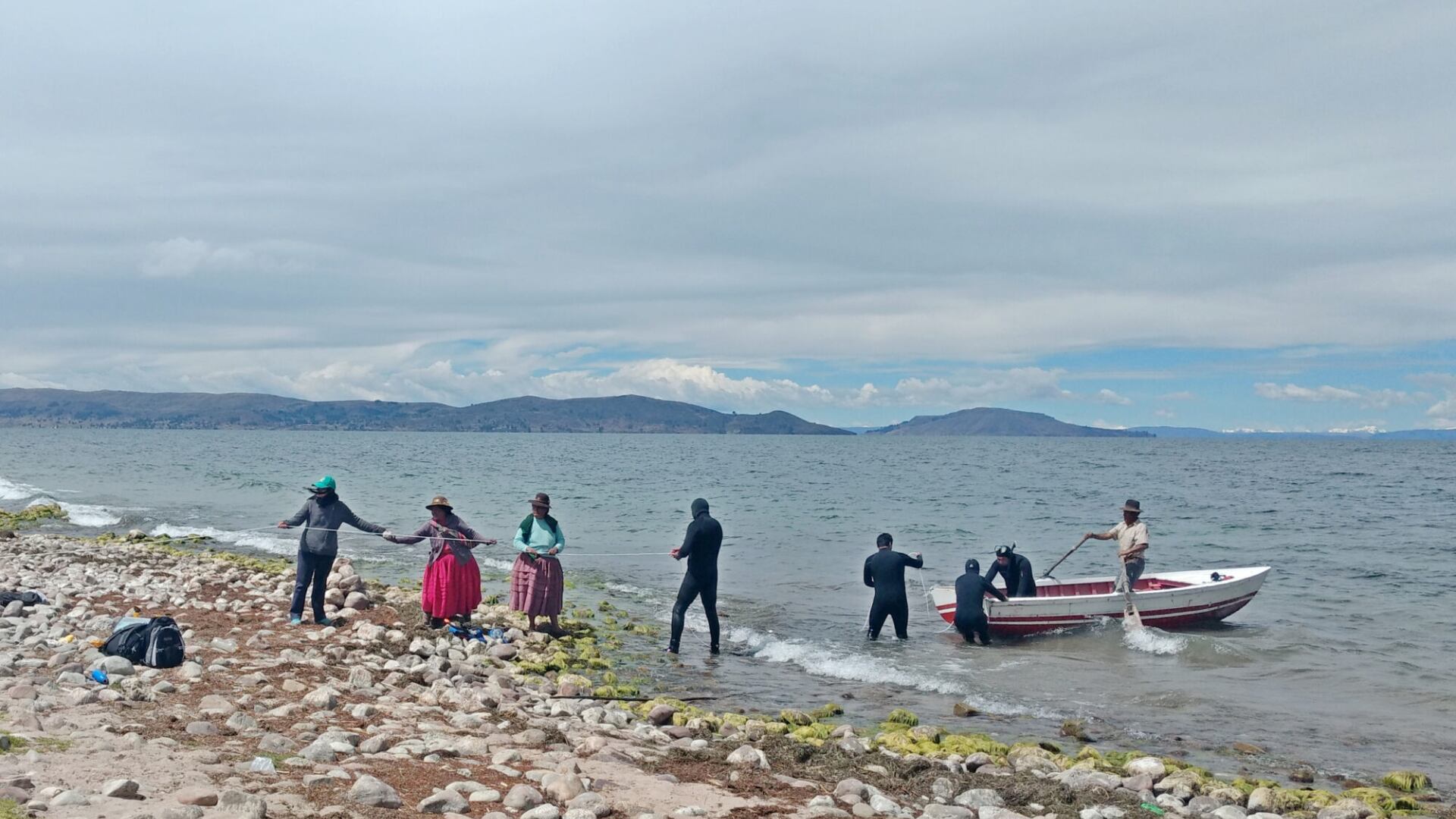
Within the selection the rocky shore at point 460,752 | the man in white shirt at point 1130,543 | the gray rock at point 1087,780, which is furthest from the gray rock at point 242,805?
the man in white shirt at point 1130,543

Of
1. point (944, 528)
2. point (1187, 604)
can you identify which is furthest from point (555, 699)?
point (944, 528)

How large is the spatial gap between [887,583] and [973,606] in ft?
5.40

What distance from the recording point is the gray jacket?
44.6 feet

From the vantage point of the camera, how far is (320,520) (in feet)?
44.8

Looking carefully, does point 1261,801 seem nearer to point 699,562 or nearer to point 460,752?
point 460,752

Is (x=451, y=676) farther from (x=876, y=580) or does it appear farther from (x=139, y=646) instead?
(x=876, y=580)

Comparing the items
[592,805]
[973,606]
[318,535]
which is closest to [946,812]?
[592,805]

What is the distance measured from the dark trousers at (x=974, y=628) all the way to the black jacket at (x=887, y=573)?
1.25m

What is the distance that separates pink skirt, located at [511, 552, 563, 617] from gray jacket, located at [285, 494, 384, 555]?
247cm

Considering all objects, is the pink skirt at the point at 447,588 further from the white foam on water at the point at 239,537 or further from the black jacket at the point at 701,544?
the white foam on water at the point at 239,537

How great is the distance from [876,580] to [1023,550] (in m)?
21.7

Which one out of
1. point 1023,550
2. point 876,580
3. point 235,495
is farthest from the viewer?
point 235,495

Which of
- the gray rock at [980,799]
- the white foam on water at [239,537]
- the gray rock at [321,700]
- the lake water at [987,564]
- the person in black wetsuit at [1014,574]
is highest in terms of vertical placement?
the person in black wetsuit at [1014,574]

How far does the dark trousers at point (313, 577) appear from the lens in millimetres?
13859
